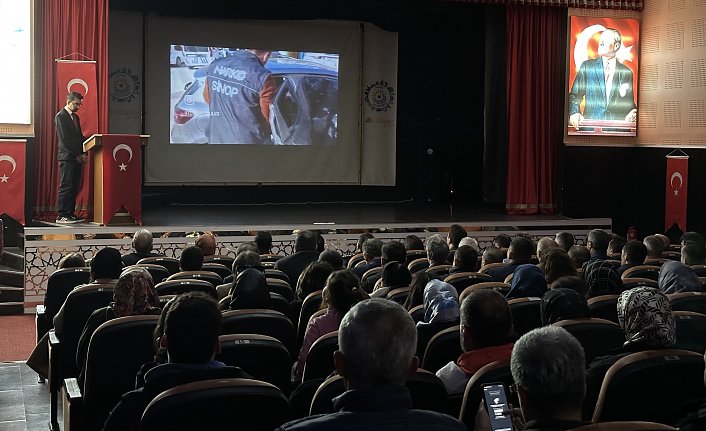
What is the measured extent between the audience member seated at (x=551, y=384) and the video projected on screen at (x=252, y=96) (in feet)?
37.2

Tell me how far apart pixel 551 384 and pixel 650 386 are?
0.98m

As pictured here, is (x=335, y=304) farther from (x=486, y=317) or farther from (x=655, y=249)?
(x=655, y=249)

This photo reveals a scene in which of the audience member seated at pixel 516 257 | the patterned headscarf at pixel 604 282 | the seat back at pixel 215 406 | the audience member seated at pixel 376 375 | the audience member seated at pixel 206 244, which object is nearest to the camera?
the audience member seated at pixel 376 375

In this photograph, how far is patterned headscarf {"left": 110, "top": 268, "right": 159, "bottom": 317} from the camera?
3.97 meters

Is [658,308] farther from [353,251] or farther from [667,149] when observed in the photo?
[667,149]

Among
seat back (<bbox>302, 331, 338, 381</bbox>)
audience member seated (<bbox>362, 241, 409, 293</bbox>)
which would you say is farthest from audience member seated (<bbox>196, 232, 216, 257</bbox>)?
seat back (<bbox>302, 331, 338, 381</bbox>)

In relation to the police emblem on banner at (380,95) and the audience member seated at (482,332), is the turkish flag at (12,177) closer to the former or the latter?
the police emblem on banner at (380,95)

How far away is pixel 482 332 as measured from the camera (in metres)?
3.01

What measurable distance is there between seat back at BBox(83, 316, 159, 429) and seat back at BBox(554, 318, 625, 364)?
1.64 meters

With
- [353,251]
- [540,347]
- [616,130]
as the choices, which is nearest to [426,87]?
[616,130]

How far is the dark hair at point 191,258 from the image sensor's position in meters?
5.79

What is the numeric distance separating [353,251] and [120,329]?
22.3 ft

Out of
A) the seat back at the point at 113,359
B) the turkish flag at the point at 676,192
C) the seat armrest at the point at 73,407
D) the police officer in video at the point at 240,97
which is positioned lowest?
the seat armrest at the point at 73,407

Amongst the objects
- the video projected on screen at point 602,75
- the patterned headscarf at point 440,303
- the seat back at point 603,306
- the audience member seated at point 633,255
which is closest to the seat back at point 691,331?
the seat back at point 603,306
